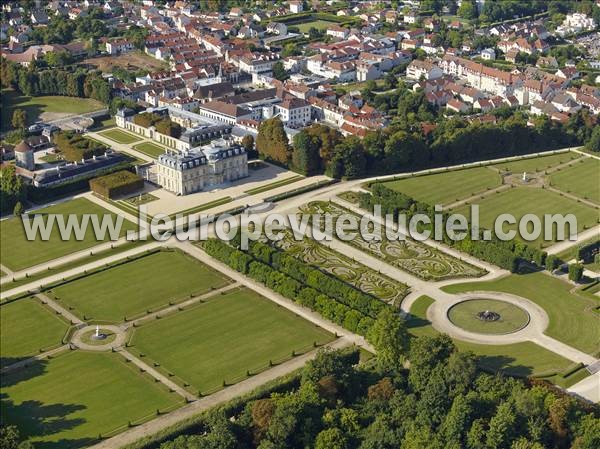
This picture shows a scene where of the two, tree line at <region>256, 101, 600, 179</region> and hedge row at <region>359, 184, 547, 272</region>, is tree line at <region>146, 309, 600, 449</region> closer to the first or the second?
hedge row at <region>359, 184, 547, 272</region>

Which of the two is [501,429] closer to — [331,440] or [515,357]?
[331,440]

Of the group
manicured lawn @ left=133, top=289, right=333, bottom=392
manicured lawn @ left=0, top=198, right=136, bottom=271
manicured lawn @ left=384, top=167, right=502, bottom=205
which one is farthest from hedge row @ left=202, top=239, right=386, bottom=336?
manicured lawn @ left=384, top=167, right=502, bottom=205

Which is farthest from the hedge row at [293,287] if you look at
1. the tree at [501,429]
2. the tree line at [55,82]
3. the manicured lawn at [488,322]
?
the tree line at [55,82]

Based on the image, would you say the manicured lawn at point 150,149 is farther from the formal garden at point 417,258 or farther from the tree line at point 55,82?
the formal garden at point 417,258

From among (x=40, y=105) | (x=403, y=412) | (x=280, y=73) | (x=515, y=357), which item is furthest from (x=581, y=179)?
(x=40, y=105)

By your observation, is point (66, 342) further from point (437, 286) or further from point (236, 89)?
point (236, 89)

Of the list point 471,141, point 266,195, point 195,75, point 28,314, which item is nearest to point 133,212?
point 266,195
